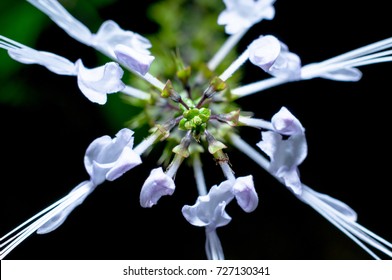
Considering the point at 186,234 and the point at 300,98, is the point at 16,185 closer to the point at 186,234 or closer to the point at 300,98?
the point at 186,234

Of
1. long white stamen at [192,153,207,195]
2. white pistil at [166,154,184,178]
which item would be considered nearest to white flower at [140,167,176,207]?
white pistil at [166,154,184,178]

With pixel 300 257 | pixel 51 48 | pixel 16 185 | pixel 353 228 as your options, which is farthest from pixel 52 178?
pixel 353 228

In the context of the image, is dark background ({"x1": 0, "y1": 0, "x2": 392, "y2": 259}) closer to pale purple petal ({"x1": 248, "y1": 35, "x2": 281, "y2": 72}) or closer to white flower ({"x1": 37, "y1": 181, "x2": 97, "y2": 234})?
white flower ({"x1": 37, "y1": 181, "x2": 97, "y2": 234})

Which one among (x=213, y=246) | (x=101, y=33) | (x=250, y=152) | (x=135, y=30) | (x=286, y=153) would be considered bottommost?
(x=213, y=246)

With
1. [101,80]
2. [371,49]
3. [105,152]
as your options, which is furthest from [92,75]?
[371,49]

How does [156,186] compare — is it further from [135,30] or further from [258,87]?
[135,30]

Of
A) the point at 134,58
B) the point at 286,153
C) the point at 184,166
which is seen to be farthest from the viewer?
the point at 184,166

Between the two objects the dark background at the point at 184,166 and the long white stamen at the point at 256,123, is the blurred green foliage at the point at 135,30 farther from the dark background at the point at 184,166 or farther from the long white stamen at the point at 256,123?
the long white stamen at the point at 256,123

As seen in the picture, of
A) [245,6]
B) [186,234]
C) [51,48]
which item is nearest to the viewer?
[245,6]
